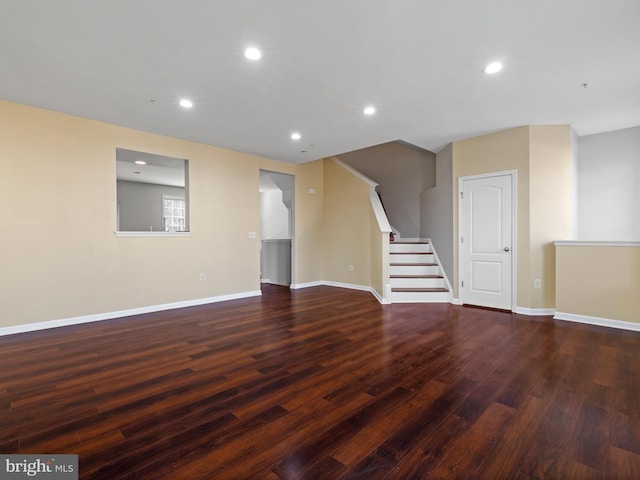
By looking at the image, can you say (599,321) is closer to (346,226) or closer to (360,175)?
(346,226)

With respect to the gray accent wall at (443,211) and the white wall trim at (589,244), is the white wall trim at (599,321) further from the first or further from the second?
the gray accent wall at (443,211)

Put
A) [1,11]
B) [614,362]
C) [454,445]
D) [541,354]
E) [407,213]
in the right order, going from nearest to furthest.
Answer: [454,445], [1,11], [614,362], [541,354], [407,213]

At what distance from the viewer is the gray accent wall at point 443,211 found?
201 inches

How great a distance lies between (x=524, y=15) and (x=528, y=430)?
2714mm

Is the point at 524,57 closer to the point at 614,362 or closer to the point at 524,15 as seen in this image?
the point at 524,15

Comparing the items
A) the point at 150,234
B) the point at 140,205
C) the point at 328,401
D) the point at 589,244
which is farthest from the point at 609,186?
the point at 140,205

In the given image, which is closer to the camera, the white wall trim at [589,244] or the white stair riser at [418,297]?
the white wall trim at [589,244]

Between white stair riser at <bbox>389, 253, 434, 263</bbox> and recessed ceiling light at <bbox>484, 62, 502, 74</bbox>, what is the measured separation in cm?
338

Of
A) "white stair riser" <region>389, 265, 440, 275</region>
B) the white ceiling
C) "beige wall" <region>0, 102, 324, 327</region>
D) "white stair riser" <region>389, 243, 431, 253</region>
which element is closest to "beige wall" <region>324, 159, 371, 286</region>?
"white stair riser" <region>389, 243, 431, 253</region>

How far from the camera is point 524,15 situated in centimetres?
216

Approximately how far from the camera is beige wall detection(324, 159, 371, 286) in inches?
246

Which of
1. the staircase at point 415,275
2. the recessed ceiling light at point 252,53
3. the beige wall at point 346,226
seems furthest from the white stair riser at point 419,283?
the recessed ceiling light at point 252,53

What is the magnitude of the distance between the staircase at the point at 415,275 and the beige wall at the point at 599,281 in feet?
→ 5.13

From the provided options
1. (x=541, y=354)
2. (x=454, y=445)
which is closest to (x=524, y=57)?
(x=541, y=354)
